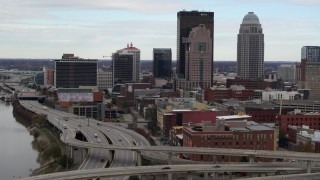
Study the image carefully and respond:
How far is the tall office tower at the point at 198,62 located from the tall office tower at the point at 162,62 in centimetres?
2250

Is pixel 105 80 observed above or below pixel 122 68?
below

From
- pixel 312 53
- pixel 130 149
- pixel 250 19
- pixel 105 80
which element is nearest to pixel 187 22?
pixel 105 80

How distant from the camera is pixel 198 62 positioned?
76.8 metres

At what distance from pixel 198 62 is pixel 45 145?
4122 centimetres

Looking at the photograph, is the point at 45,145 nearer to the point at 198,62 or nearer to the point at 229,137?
the point at 229,137

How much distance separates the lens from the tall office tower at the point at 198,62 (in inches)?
3007

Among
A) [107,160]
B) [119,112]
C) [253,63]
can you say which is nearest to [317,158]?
[107,160]

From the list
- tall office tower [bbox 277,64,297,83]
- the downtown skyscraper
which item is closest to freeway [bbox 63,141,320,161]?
the downtown skyscraper

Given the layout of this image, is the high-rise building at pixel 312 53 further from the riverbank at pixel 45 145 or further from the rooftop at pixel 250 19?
the riverbank at pixel 45 145

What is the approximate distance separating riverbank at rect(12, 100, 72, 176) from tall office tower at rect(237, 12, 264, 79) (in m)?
49.8

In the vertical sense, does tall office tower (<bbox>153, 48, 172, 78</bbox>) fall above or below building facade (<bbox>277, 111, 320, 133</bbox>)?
above

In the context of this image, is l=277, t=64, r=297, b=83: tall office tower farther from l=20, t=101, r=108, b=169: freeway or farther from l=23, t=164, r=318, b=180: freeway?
l=23, t=164, r=318, b=180: freeway

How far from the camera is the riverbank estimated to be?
1195 inches

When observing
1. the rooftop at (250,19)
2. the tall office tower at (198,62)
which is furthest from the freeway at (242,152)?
the rooftop at (250,19)
